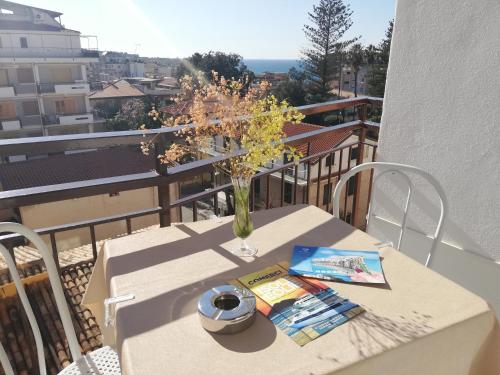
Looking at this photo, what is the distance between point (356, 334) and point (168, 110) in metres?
0.93

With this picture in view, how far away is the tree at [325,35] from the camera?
744 inches

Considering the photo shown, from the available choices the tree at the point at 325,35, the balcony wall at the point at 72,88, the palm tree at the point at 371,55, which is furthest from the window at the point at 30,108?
the palm tree at the point at 371,55

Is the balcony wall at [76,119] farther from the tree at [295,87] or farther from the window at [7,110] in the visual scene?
the tree at [295,87]

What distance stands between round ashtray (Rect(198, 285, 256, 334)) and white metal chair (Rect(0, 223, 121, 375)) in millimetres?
527

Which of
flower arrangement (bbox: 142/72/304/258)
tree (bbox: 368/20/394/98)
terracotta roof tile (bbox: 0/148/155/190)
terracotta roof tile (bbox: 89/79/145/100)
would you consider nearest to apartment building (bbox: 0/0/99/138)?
terracotta roof tile (bbox: 89/79/145/100)

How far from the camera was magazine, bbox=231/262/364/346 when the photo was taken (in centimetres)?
91

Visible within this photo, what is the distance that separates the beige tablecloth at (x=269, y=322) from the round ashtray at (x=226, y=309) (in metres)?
0.02

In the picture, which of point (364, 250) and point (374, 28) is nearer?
point (364, 250)

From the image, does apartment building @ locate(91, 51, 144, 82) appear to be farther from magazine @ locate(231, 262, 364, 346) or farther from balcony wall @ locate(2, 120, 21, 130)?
magazine @ locate(231, 262, 364, 346)

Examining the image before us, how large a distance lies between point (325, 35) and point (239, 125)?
20.1 metres

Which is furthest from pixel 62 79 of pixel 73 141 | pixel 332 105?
pixel 73 141

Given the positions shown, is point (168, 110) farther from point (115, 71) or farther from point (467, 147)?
point (115, 71)

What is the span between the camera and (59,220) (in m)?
8.97

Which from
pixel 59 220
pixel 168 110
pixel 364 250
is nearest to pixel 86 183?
pixel 168 110
